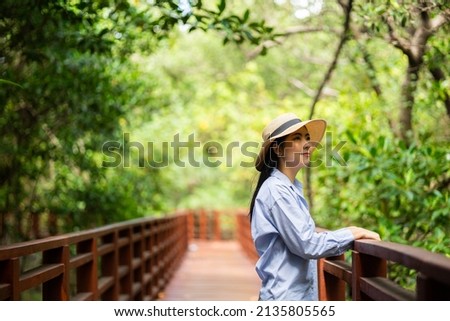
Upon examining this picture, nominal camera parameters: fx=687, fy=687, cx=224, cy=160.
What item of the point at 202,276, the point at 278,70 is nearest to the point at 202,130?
the point at 278,70

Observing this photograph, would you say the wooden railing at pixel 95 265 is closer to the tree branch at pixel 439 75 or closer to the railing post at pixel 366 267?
the railing post at pixel 366 267

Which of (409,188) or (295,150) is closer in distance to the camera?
(295,150)

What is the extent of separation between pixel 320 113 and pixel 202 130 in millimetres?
12407

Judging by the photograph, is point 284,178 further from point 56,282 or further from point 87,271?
point 87,271

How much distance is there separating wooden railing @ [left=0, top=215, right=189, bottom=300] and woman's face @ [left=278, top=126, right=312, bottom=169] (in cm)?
114

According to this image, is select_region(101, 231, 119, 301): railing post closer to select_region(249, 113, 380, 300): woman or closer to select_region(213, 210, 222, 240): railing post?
select_region(249, 113, 380, 300): woman

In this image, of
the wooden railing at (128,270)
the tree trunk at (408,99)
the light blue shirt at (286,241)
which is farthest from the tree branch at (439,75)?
the light blue shirt at (286,241)

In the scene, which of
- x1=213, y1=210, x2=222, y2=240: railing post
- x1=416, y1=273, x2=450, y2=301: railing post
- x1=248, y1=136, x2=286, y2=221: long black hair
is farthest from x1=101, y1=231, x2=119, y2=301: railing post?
x1=213, y1=210, x2=222, y2=240: railing post

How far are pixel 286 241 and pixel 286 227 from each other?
57mm

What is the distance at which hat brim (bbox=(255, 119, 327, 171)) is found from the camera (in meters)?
2.80

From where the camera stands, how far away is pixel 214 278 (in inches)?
408

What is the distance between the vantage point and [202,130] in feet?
70.5

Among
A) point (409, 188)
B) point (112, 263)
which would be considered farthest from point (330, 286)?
point (112, 263)
